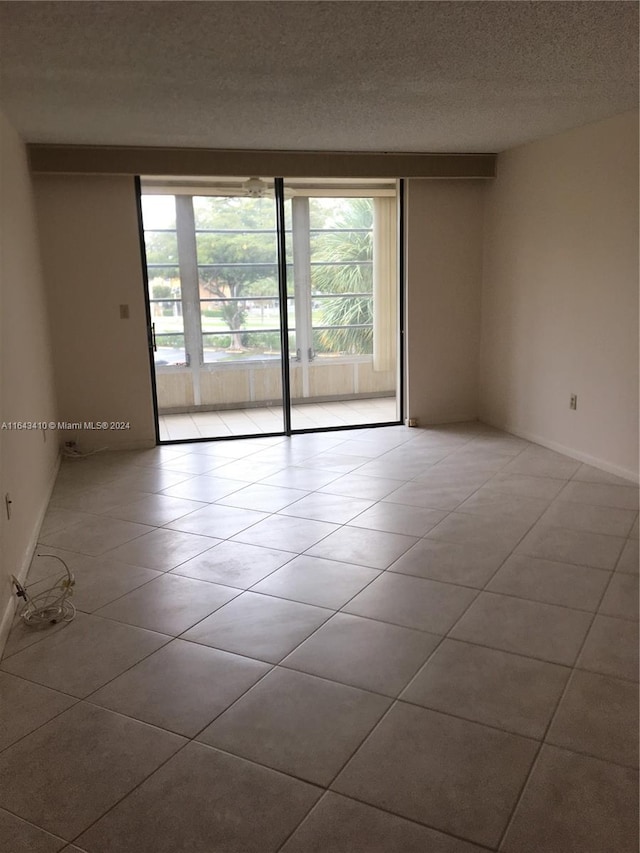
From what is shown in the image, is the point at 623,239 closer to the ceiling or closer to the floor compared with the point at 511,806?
closer to the ceiling

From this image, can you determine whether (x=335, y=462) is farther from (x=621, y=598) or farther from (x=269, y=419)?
(x=621, y=598)

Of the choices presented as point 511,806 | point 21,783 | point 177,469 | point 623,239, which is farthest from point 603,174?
point 21,783

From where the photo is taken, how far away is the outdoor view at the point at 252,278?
19.8 ft

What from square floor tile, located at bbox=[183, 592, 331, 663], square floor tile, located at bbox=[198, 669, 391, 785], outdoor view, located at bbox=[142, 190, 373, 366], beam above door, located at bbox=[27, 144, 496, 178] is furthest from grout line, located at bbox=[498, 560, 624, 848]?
outdoor view, located at bbox=[142, 190, 373, 366]

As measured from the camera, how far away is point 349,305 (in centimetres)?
679

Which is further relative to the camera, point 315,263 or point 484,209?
point 315,263

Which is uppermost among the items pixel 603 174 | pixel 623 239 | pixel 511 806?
pixel 603 174

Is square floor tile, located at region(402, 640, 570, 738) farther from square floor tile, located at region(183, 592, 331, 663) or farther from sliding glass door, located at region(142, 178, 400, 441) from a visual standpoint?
sliding glass door, located at region(142, 178, 400, 441)

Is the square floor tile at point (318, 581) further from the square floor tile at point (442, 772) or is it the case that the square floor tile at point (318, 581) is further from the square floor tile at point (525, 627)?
the square floor tile at point (442, 772)

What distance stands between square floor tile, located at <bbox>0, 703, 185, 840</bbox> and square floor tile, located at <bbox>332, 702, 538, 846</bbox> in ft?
1.89

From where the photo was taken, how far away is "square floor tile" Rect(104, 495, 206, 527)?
3.81 metres

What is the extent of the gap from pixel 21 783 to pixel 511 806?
4.28 feet

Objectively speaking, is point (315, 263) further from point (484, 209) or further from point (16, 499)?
point (16, 499)

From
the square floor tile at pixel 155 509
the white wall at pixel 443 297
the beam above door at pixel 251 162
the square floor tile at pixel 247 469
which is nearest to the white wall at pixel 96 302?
the beam above door at pixel 251 162
